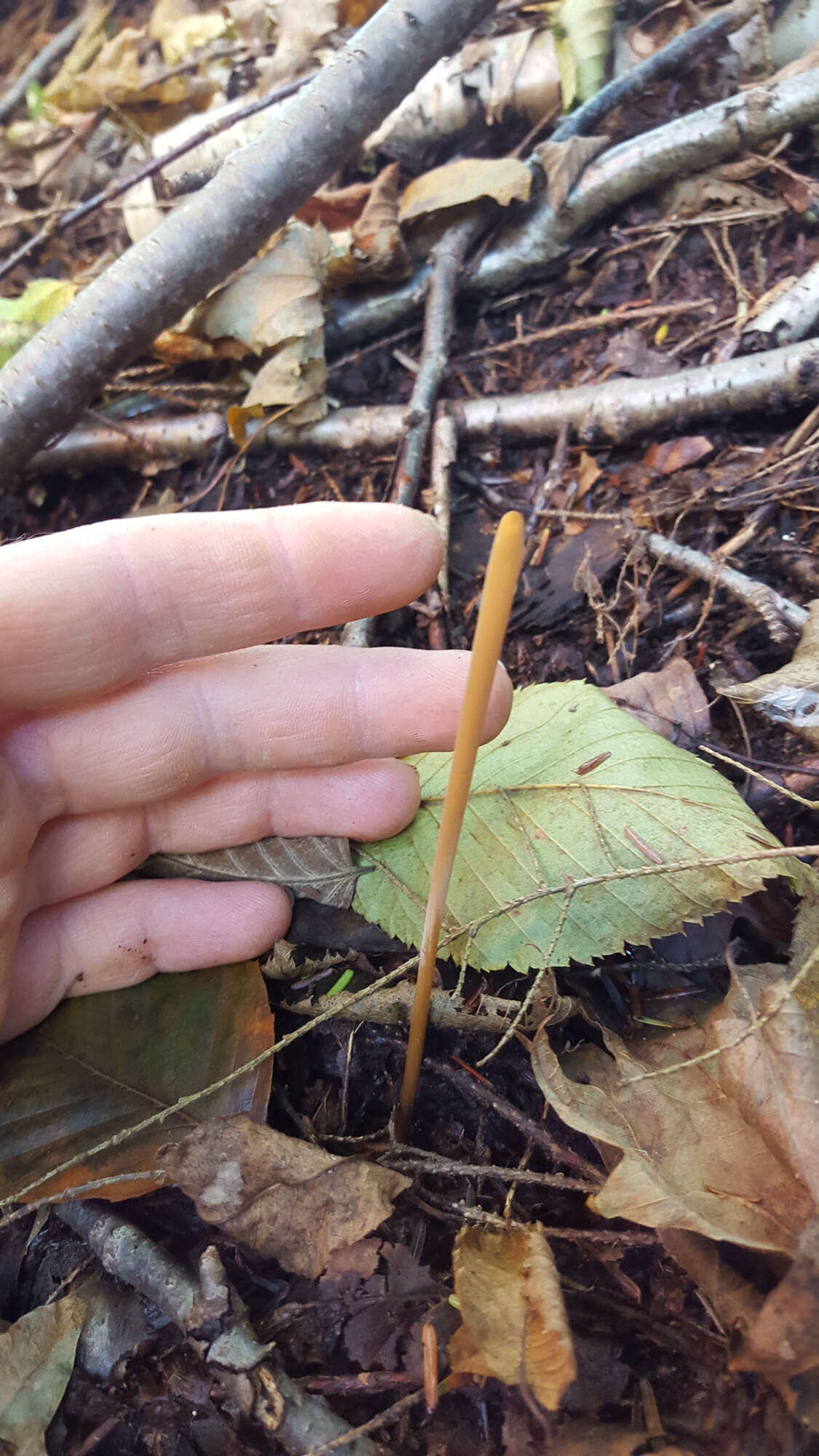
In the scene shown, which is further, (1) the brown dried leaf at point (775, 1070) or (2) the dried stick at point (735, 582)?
(2) the dried stick at point (735, 582)

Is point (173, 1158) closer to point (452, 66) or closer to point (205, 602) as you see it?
point (205, 602)

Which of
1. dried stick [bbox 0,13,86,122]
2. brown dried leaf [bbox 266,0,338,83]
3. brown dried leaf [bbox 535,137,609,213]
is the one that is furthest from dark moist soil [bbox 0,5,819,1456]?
dried stick [bbox 0,13,86,122]

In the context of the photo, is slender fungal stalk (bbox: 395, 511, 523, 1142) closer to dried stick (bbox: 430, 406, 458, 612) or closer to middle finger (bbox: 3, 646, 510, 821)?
middle finger (bbox: 3, 646, 510, 821)

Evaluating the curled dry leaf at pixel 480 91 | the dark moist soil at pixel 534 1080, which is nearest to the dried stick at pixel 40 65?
the curled dry leaf at pixel 480 91

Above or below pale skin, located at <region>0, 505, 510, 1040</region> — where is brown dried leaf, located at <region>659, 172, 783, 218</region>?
above

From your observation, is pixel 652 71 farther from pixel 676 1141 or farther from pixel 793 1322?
pixel 793 1322

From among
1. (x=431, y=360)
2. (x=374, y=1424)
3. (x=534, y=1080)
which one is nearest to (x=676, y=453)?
(x=431, y=360)

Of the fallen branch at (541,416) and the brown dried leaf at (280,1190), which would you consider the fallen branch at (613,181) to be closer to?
the fallen branch at (541,416)
